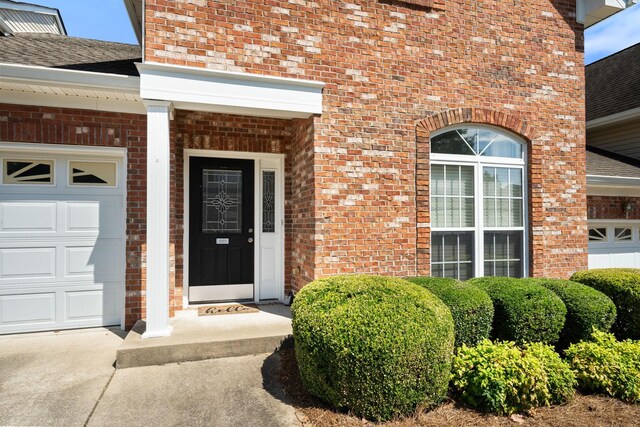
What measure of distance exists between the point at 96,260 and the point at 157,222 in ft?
5.13

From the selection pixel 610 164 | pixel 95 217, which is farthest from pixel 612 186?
pixel 95 217

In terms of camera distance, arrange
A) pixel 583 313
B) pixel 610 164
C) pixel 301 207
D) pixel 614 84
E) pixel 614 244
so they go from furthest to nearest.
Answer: pixel 614 84
pixel 610 164
pixel 614 244
pixel 301 207
pixel 583 313

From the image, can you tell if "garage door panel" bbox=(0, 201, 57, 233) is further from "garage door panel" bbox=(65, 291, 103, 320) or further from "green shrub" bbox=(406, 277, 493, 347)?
"green shrub" bbox=(406, 277, 493, 347)

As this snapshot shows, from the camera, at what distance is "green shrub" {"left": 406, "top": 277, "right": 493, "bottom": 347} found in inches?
148

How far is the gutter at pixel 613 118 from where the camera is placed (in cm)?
895

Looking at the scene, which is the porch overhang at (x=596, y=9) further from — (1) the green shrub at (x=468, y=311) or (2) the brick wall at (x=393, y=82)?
(1) the green shrub at (x=468, y=311)

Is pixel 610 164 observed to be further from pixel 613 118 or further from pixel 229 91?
pixel 229 91

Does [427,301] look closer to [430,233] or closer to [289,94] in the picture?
[430,233]

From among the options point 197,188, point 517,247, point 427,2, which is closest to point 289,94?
point 197,188

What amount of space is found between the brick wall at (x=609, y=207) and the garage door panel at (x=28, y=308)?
9.48 m

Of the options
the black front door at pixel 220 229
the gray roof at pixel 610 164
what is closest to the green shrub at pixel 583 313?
the gray roof at pixel 610 164

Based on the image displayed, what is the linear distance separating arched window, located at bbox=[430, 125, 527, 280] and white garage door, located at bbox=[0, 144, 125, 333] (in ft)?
15.0

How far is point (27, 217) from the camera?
191 inches

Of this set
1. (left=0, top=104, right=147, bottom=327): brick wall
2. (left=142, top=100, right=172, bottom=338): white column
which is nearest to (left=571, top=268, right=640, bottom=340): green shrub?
(left=142, top=100, right=172, bottom=338): white column
